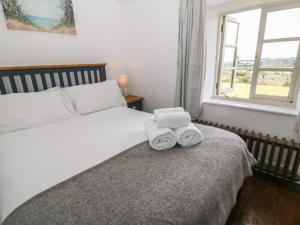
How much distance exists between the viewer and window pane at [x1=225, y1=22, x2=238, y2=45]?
227 centimetres

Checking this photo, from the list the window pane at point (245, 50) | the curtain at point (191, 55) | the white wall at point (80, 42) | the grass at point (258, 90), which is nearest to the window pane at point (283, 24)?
the window pane at point (245, 50)

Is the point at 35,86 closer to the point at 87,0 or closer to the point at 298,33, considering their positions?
the point at 87,0

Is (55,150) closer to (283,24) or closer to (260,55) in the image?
(260,55)

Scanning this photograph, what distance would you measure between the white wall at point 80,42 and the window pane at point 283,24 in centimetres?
207

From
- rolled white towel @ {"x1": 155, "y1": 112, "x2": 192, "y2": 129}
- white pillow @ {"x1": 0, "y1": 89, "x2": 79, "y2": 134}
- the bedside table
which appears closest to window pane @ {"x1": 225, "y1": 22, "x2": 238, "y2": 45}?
the bedside table

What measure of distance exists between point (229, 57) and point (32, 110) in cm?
249

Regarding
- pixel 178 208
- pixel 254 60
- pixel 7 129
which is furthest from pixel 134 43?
pixel 178 208

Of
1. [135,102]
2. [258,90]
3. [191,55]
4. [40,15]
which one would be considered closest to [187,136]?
[191,55]

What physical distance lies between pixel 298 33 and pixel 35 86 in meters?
2.96

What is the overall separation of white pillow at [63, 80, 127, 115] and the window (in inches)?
58.2

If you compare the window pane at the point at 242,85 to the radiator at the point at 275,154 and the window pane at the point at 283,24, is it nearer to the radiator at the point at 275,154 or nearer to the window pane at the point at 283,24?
the window pane at the point at 283,24

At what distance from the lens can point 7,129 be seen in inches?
60.1

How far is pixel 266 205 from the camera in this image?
1.54 meters

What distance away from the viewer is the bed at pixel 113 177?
0.72m
